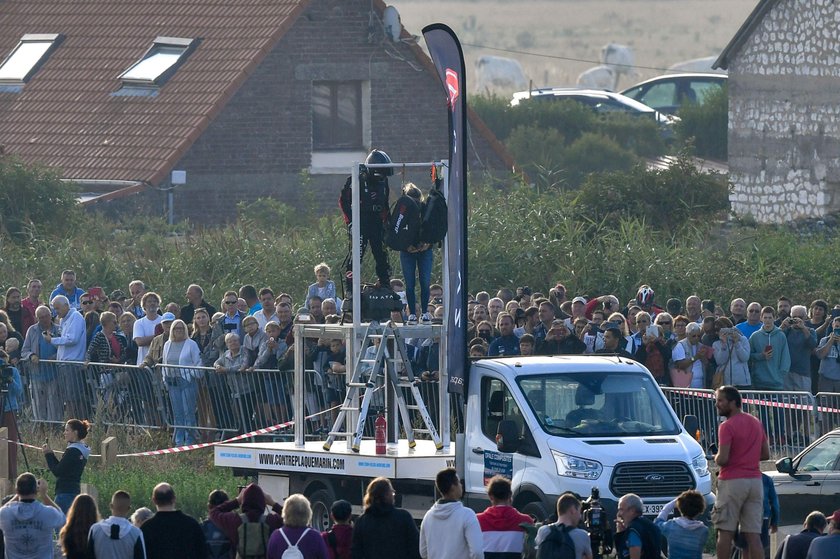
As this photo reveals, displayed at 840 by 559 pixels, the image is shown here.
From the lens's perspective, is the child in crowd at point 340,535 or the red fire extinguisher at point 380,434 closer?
the child in crowd at point 340,535

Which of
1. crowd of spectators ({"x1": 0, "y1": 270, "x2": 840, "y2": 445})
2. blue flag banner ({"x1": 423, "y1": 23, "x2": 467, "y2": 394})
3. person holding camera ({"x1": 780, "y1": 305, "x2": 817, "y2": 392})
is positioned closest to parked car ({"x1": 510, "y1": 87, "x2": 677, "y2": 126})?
crowd of spectators ({"x1": 0, "y1": 270, "x2": 840, "y2": 445})

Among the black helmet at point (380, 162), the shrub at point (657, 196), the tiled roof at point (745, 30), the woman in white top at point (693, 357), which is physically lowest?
the woman in white top at point (693, 357)

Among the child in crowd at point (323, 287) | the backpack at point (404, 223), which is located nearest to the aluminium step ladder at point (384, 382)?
the backpack at point (404, 223)

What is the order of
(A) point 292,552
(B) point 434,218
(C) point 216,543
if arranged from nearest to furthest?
(A) point 292,552 < (C) point 216,543 < (B) point 434,218

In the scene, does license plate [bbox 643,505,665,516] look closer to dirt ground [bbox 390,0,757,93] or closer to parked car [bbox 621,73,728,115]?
parked car [bbox 621,73,728,115]

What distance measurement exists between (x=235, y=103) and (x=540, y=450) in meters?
24.4

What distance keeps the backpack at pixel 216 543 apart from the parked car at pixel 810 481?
18.2 ft

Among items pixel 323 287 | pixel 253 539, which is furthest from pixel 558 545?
pixel 323 287

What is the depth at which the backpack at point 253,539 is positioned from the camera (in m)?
13.5

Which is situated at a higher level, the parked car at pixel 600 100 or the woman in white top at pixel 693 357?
the parked car at pixel 600 100

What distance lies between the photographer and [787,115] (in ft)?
119

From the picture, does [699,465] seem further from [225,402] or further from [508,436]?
[225,402]

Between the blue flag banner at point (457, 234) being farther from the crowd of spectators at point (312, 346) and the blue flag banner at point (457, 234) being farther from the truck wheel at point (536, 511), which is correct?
the crowd of spectators at point (312, 346)

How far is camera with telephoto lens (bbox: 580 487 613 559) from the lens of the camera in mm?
A: 14422
